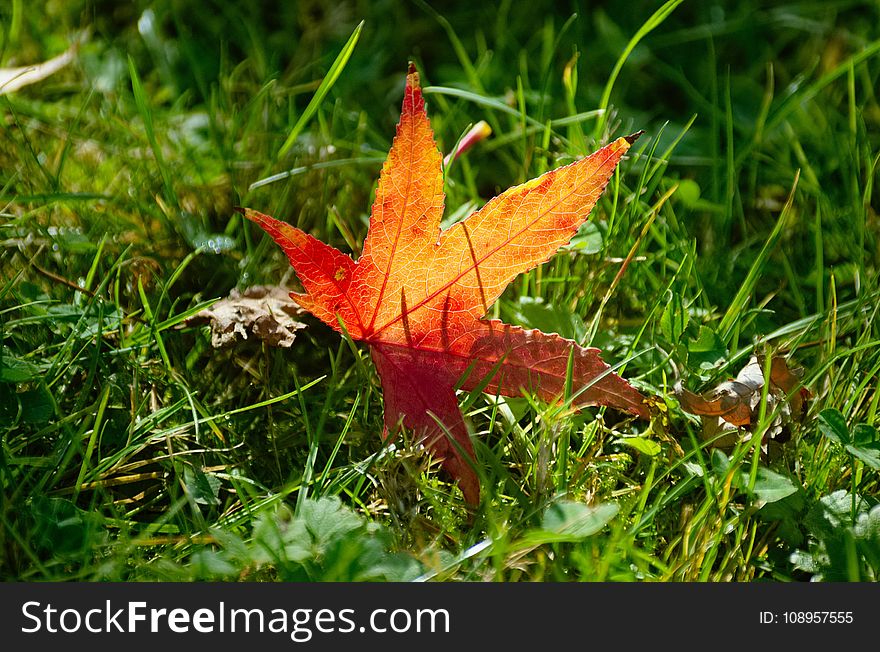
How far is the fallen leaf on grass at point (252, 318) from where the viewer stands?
1.52 m

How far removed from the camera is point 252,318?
1.55 meters

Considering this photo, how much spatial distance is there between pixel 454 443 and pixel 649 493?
38 cm

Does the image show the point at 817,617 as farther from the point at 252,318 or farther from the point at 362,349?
the point at 252,318

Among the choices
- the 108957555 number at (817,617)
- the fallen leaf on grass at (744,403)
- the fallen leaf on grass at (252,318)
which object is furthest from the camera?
the fallen leaf on grass at (252,318)

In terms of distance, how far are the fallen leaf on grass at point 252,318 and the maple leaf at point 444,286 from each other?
0.19 metres

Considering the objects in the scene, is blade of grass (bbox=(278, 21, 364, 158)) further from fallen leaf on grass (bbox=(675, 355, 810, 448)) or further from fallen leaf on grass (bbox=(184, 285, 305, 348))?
fallen leaf on grass (bbox=(675, 355, 810, 448))

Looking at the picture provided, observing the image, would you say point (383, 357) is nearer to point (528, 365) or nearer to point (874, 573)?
point (528, 365)

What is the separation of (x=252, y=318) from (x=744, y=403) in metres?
0.90

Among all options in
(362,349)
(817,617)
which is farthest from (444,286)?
(817,617)

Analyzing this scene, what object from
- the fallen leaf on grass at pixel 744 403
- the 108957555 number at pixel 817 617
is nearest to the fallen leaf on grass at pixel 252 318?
the fallen leaf on grass at pixel 744 403

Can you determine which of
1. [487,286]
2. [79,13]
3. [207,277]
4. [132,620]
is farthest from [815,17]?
[132,620]

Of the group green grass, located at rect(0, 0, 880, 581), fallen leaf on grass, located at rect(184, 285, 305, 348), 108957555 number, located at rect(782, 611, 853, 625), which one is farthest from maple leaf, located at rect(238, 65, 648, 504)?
108957555 number, located at rect(782, 611, 853, 625)

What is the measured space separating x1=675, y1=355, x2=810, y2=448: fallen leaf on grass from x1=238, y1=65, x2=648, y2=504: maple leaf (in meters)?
0.12

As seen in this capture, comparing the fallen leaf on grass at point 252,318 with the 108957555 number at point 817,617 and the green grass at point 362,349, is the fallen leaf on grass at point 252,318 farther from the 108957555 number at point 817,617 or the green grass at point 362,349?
the 108957555 number at point 817,617
